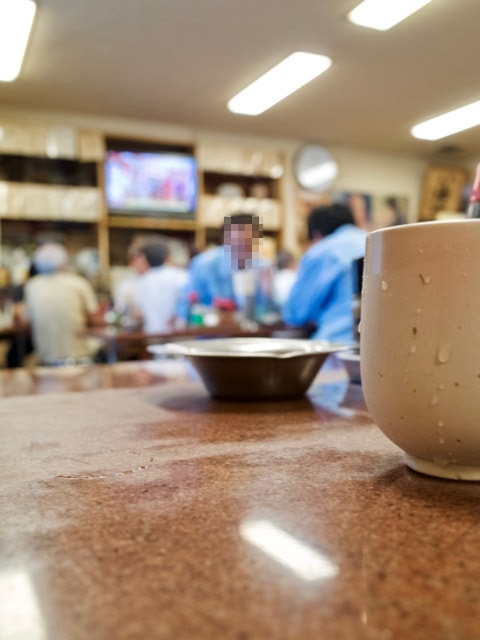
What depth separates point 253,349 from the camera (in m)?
0.76

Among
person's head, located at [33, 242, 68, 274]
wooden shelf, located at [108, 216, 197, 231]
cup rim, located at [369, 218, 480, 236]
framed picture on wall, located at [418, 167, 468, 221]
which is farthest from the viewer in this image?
framed picture on wall, located at [418, 167, 468, 221]

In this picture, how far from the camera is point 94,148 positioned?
4445mm

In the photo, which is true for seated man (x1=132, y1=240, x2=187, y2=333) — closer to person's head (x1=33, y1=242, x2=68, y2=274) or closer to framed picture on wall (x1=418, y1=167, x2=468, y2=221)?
person's head (x1=33, y1=242, x2=68, y2=274)

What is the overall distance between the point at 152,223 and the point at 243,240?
2229mm

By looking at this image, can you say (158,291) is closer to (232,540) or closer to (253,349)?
(253,349)

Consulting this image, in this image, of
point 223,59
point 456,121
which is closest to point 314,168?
point 223,59

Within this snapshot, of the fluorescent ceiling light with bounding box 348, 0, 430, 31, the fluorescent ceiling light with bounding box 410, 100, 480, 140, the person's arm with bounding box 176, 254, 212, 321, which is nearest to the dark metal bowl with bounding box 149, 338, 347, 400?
the fluorescent ceiling light with bounding box 410, 100, 480, 140

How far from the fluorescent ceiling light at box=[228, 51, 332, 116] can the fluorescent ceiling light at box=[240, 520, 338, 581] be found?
3471mm

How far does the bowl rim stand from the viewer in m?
0.64

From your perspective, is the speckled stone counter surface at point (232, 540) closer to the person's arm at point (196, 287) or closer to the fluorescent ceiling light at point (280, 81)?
the person's arm at point (196, 287)

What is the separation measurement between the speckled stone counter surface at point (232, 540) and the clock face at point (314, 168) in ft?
16.2

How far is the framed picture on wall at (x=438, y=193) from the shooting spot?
223 inches

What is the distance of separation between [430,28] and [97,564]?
2969 mm

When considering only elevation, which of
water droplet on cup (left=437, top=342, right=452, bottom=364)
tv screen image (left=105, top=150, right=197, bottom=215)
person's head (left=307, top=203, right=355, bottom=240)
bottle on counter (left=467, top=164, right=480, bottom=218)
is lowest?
water droplet on cup (left=437, top=342, right=452, bottom=364)
